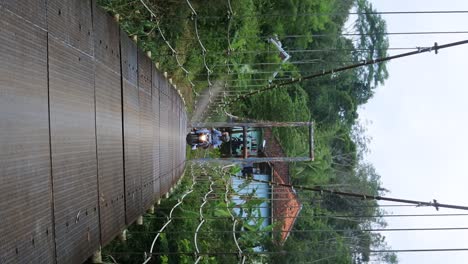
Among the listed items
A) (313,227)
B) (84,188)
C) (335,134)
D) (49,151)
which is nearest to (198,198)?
(84,188)

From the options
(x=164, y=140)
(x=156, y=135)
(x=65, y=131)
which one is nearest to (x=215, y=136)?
(x=164, y=140)

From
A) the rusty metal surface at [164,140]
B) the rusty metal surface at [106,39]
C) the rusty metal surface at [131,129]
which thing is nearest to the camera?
the rusty metal surface at [106,39]

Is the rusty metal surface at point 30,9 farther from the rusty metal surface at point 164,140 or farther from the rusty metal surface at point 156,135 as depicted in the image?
the rusty metal surface at point 164,140

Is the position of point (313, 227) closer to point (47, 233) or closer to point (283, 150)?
point (283, 150)

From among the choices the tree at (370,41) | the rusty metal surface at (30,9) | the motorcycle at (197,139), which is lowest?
the motorcycle at (197,139)

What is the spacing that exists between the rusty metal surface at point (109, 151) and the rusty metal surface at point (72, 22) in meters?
0.26

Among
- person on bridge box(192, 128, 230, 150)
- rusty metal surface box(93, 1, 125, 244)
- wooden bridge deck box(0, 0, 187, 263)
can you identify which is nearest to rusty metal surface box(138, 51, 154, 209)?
wooden bridge deck box(0, 0, 187, 263)

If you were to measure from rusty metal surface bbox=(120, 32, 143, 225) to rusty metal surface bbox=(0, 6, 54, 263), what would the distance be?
142 centimetres

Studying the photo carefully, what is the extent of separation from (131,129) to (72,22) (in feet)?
4.56

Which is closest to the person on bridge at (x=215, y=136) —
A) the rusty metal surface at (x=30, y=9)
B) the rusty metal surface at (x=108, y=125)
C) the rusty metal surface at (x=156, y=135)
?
the rusty metal surface at (x=156, y=135)

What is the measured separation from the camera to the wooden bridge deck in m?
1.76

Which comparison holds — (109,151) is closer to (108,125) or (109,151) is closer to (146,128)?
(108,125)

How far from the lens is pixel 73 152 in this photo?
7.86 ft

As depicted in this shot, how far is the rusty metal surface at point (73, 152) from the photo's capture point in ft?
7.13
